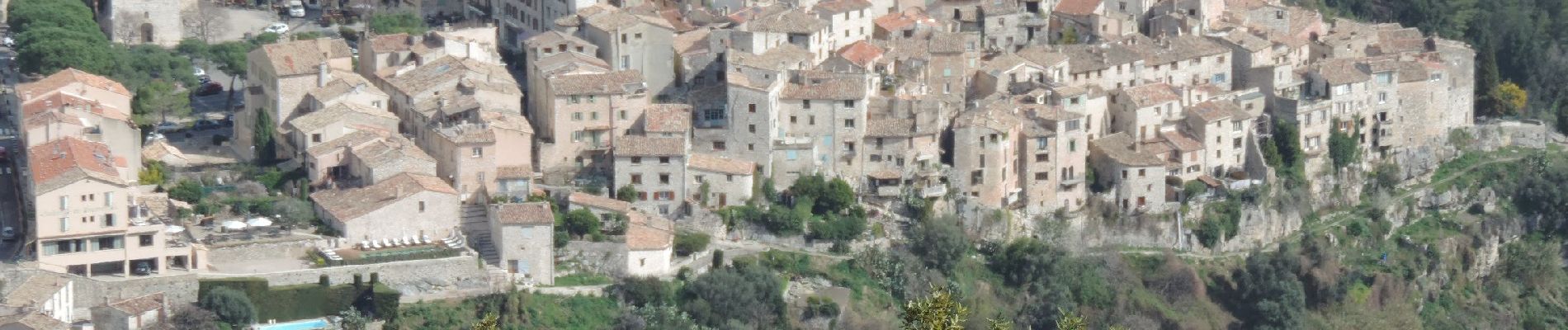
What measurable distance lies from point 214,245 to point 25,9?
18563 mm

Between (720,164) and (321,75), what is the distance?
954 centimetres

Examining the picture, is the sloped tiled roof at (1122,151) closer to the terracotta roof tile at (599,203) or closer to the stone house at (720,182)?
the stone house at (720,182)

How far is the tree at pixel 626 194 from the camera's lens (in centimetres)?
6590

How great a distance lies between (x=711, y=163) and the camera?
66.7m

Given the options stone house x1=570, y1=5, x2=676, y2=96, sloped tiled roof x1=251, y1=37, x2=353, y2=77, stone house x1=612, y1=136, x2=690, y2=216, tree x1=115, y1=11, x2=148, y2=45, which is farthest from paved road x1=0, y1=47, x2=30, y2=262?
stone house x1=570, y1=5, x2=676, y2=96

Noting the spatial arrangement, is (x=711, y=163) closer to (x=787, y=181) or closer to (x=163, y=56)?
(x=787, y=181)

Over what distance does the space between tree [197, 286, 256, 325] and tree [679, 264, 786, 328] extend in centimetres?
979

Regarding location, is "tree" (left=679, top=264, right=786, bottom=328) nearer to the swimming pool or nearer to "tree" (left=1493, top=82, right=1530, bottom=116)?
the swimming pool

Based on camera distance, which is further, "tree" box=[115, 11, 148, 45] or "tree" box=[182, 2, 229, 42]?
"tree" box=[182, 2, 229, 42]

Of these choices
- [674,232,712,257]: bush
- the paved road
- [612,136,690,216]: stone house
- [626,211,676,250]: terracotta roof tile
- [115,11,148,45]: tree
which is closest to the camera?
the paved road

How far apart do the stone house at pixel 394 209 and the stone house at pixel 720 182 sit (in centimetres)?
583

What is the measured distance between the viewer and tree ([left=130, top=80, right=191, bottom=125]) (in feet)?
228

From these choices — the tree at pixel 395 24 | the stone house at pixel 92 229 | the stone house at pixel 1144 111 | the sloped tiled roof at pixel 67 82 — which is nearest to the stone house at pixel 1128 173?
the stone house at pixel 1144 111

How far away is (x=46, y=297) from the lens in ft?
185
